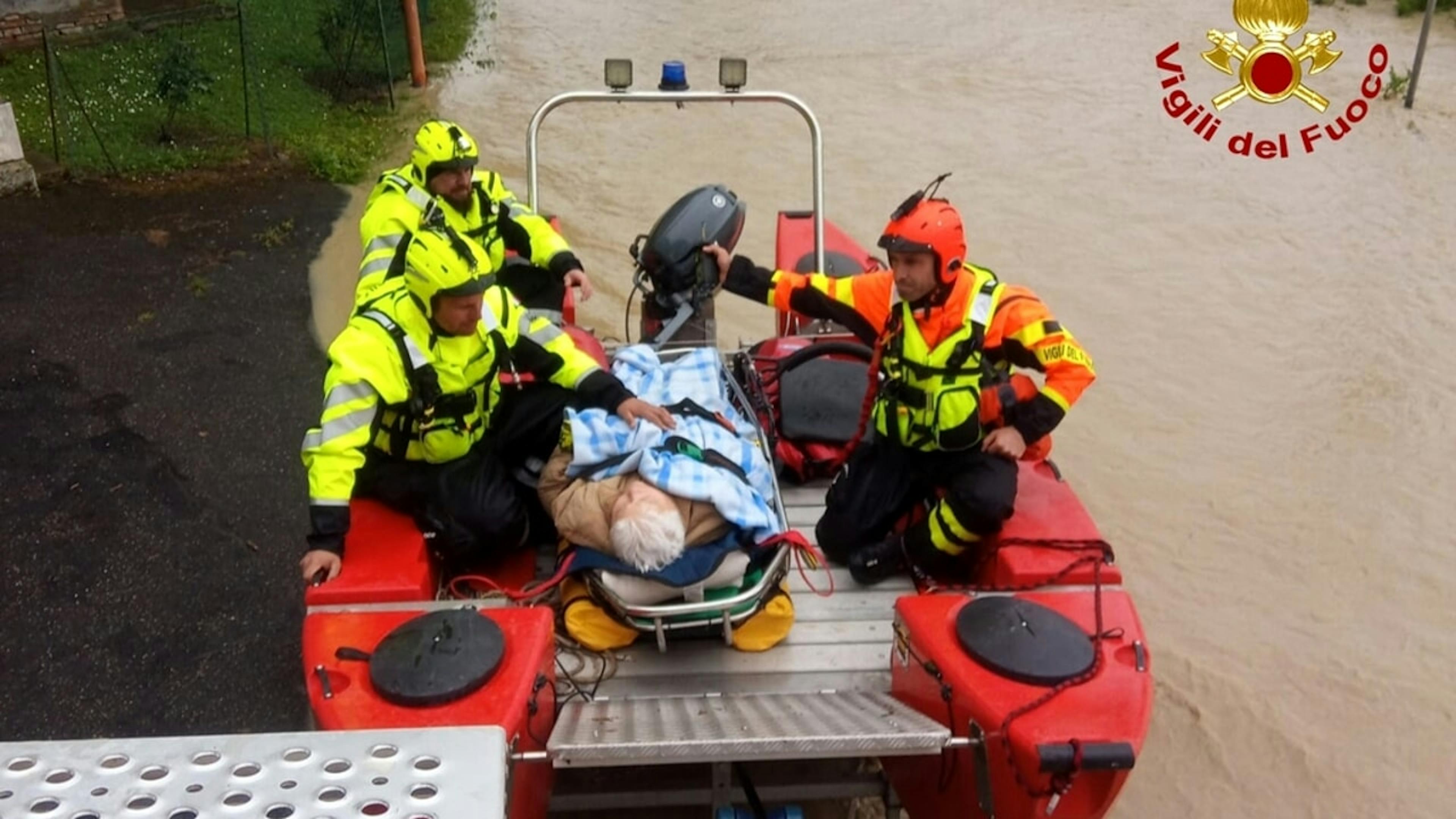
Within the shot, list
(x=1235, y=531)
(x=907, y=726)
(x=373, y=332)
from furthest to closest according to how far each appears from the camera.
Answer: (x=1235, y=531) < (x=373, y=332) < (x=907, y=726)

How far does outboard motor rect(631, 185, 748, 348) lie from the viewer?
3912 mm

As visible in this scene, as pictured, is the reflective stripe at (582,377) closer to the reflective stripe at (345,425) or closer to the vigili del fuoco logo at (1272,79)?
the reflective stripe at (345,425)

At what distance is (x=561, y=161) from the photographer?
29.4 ft

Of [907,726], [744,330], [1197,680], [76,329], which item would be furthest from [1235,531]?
[76,329]

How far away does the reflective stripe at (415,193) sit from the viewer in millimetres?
4125

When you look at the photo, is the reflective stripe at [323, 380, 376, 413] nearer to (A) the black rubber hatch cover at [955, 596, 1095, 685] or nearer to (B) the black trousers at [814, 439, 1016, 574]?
(B) the black trousers at [814, 439, 1016, 574]

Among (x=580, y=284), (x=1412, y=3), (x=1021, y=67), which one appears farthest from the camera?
(x=1412, y=3)

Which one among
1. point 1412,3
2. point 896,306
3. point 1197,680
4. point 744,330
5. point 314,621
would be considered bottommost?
point 1197,680

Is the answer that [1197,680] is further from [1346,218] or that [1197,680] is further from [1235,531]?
[1346,218]

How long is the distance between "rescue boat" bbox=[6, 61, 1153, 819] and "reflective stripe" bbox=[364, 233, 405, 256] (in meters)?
1.39

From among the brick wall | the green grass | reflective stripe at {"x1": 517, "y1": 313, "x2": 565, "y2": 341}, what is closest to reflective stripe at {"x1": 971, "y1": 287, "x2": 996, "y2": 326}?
reflective stripe at {"x1": 517, "y1": 313, "x2": 565, "y2": 341}

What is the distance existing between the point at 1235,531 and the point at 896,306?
2877mm

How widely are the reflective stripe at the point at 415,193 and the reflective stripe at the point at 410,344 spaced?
1.52m

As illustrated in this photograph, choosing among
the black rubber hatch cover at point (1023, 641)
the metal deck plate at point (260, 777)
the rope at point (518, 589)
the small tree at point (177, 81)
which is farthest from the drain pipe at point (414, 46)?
the metal deck plate at point (260, 777)
